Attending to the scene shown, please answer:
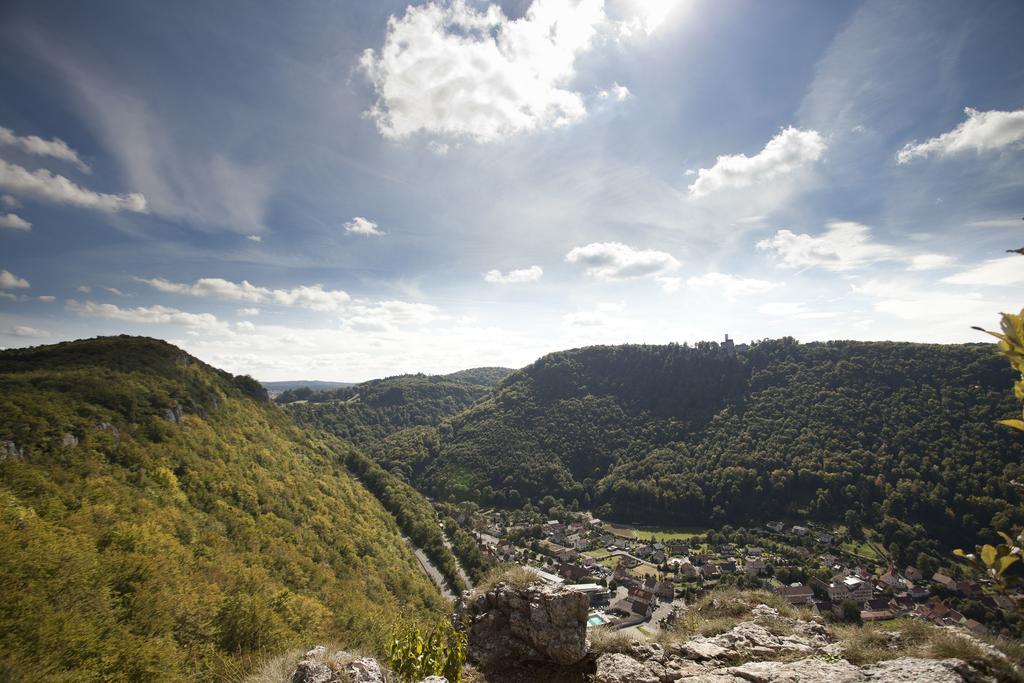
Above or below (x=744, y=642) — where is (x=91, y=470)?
above

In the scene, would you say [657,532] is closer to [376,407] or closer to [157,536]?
[157,536]

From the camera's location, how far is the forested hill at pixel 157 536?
1202cm

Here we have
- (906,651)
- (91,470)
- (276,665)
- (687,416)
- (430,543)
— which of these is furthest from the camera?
(687,416)

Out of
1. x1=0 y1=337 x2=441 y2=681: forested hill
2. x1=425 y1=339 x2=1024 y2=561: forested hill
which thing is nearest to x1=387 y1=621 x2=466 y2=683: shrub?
x1=0 y1=337 x2=441 y2=681: forested hill

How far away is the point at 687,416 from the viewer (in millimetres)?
123000

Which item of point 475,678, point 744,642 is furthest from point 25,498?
point 744,642

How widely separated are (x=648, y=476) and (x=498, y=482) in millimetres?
37201

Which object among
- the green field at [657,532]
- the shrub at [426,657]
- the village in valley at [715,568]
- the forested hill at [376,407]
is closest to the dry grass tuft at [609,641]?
the shrub at [426,657]

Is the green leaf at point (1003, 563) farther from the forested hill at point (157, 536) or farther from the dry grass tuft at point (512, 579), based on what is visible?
the forested hill at point (157, 536)

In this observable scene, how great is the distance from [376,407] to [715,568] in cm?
14068

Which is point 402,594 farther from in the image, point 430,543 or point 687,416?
point 687,416

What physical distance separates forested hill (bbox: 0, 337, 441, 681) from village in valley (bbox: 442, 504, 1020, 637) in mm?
22522

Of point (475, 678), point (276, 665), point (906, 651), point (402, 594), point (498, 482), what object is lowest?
point (498, 482)

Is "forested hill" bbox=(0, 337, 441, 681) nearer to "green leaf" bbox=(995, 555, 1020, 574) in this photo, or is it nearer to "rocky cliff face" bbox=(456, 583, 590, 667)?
"rocky cliff face" bbox=(456, 583, 590, 667)
